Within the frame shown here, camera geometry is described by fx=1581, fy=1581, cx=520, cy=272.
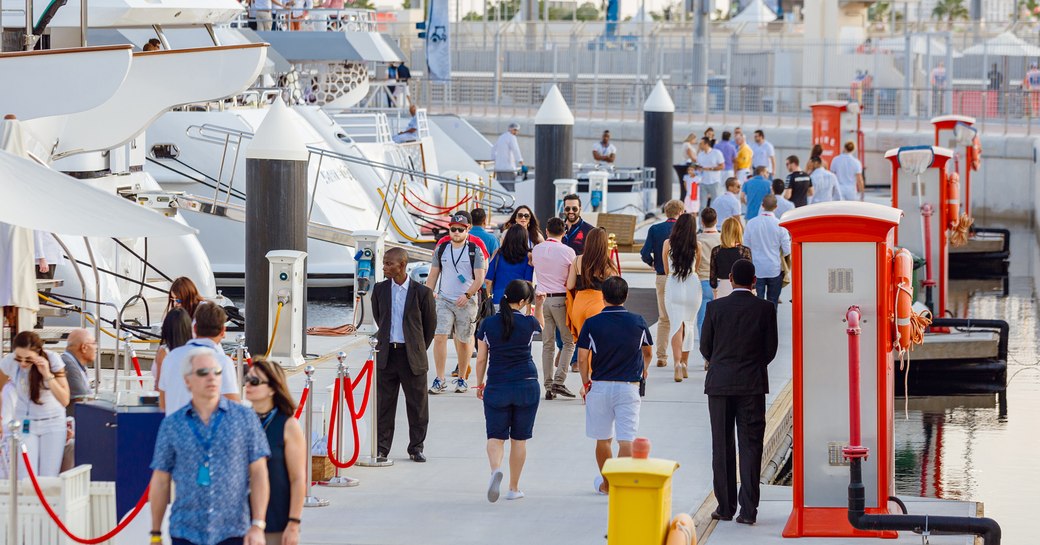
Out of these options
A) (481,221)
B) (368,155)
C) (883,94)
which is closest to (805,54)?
(883,94)

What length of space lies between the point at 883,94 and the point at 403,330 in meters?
32.8

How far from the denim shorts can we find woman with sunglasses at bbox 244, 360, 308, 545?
3.05 m

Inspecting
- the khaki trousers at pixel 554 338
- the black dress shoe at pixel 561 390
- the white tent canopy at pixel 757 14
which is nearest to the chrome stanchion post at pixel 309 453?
the khaki trousers at pixel 554 338

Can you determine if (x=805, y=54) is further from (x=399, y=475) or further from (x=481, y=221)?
(x=399, y=475)

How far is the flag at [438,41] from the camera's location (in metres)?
40.2

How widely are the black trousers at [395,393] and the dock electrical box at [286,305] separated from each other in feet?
10.5

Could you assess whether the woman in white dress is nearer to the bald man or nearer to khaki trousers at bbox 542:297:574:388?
khaki trousers at bbox 542:297:574:388

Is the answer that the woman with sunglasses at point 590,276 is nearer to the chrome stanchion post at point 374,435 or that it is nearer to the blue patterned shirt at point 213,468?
the chrome stanchion post at point 374,435

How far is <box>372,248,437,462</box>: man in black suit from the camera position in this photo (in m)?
11.1

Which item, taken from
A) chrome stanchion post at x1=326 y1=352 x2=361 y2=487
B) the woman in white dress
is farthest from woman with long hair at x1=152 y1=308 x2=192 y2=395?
the woman in white dress

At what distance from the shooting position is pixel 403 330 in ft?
36.4

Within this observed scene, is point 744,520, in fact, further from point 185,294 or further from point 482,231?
point 482,231

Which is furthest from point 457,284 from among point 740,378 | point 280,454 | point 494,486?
point 280,454

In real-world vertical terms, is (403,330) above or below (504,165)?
below
